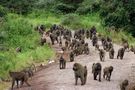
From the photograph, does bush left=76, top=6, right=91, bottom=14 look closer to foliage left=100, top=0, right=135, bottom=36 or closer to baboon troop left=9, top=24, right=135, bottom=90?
foliage left=100, top=0, right=135, bottom=36

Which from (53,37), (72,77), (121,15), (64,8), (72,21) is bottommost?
(72,21)

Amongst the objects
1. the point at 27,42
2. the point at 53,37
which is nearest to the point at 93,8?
the point at 53,37

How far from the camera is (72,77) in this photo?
952 inches

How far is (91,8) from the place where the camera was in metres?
60.3

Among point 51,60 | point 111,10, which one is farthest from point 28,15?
point 51,60

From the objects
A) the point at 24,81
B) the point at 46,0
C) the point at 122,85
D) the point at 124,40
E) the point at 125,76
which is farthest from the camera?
the point at 46,0

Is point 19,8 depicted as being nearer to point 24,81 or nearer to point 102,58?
point 102,58

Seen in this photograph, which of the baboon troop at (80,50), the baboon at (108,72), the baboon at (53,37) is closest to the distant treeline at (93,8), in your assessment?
the baboon troop at (80,50)

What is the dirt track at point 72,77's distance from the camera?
21841 millimetres

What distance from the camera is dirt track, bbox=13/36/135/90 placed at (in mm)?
21841

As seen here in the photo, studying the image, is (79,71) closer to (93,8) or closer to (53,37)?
(53,37)

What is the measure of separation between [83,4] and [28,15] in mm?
7566

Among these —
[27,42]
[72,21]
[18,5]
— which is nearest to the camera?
[27,42]

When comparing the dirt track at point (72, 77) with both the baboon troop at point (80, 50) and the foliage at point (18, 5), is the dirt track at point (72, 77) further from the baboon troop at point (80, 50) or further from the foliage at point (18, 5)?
the foliage at point (18, 5)
